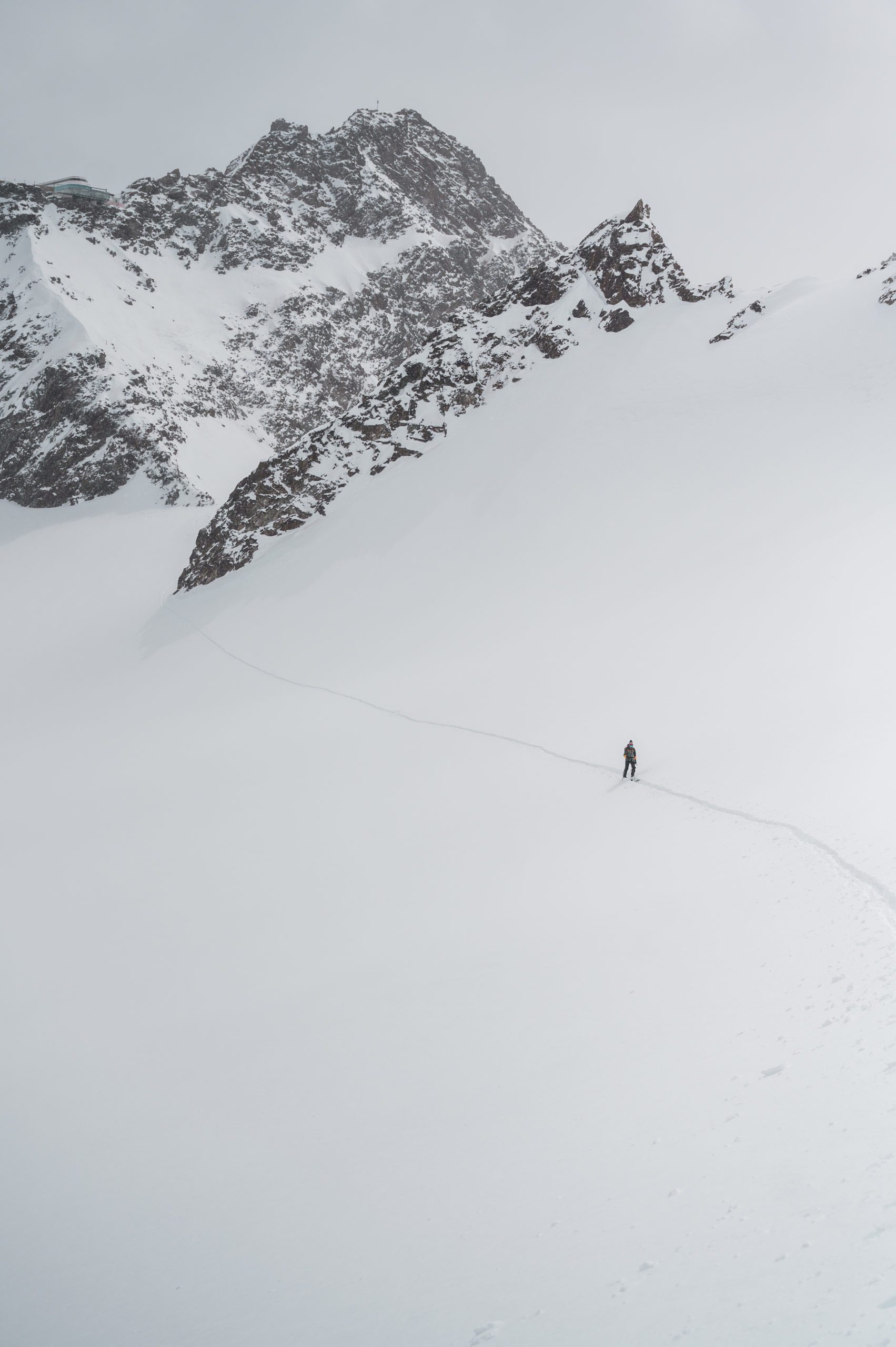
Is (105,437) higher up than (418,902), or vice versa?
(105,437)

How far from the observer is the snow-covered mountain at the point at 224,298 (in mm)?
57125

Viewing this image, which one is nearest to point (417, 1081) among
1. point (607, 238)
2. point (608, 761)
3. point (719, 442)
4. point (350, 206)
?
point (608, 761)

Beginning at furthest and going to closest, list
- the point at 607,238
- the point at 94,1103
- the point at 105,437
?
the point at 105,437
the point at 607,238
the point at 94,1103

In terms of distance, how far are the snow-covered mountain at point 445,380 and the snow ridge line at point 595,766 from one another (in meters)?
14.9

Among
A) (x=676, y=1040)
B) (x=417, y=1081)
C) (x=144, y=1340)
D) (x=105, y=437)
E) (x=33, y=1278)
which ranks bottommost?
(x=33, y=1278)

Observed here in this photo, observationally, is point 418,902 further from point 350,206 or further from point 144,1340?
point 350,206

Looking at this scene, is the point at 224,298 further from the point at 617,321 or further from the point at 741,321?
the point at 741,321

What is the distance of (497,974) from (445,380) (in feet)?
146

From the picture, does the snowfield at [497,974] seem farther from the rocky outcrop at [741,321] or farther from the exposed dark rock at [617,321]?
the exposed dark rock at [617,321]

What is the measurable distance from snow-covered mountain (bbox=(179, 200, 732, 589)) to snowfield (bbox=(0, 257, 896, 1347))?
19.8m

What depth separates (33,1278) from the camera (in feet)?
21.4

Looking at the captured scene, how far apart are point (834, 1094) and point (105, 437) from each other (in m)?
64.4

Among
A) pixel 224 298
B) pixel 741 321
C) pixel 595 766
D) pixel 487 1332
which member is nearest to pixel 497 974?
pixel 487 1332

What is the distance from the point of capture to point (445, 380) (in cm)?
4634
